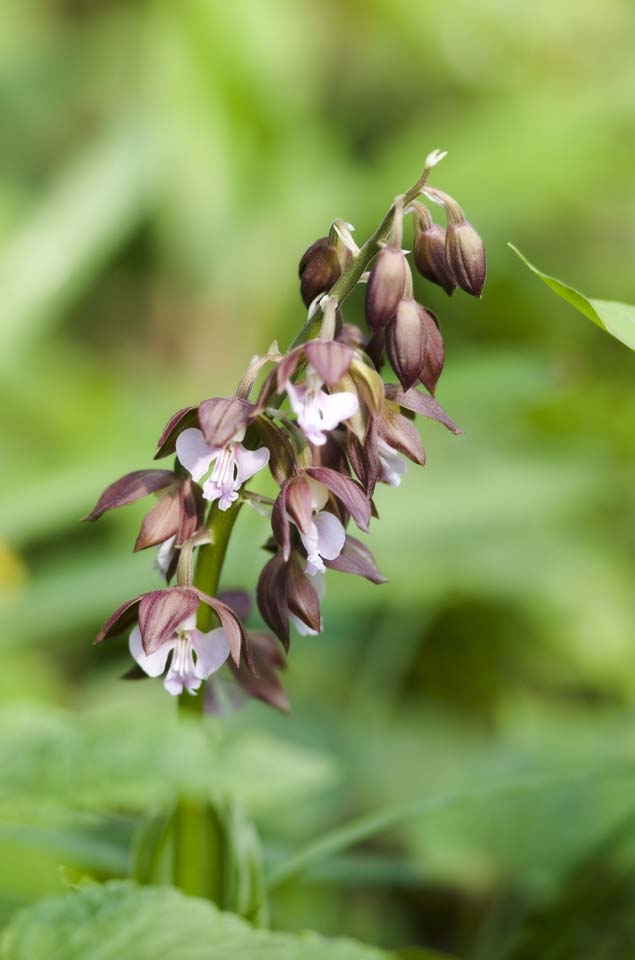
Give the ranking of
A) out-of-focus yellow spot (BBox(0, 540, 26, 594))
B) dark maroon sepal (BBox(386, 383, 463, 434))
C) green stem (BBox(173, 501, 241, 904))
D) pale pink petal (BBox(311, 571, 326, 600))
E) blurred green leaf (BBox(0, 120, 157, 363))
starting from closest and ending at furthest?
dark maroon sepal (BBox(386, 383, 463, 434)) < pale pink petal (BBox(311, 571, 326, 600)) < green stem (BBox(173, 501, 241, 904)) < out-of-focus yellow spot (BBox(0, 540, 26, 594)) < blurred green leaf (BBox(0, 120, 157, 363))

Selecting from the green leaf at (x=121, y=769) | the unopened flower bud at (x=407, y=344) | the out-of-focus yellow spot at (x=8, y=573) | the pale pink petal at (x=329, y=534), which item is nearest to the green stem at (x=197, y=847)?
the green leaf at (x=121, y=769)

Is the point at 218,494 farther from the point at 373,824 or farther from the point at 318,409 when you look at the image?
the point at 373,824

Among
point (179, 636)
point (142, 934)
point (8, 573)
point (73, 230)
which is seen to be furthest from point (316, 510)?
point (73, 230)

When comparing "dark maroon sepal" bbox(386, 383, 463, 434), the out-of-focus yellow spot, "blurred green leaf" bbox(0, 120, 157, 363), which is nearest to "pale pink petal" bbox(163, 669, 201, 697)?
"dark maroon sepal" bbox(386, 383, 463, 434)

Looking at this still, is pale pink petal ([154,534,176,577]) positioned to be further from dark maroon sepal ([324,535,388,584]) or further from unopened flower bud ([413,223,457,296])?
unopened flower bud ([413,223,457,296])

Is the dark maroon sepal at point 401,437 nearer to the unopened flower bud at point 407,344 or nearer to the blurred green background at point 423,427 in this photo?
the unopened flower bud at point 407,344

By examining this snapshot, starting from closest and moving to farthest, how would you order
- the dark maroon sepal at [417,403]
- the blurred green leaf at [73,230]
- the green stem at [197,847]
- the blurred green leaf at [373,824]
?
1. the dark maroon sepal at [417,403]
2. the green stem at [197,847]
3. the blurred green leaf at [373,824]
4. the blurred green leaf at [73,230]
